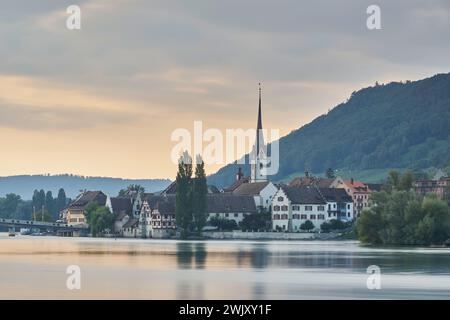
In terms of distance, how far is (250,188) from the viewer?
181 meters

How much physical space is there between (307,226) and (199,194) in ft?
62.6

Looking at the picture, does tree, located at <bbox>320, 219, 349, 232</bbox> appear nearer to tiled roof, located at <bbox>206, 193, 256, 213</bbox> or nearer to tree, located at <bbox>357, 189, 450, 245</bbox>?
tiled roof, located at <bbox>206, 193, 256, 213</bbox>

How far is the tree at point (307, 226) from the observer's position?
159500 millimetres

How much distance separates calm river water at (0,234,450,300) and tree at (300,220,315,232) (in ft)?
233

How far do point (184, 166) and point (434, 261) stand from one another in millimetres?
71906

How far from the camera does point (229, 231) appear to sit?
158 m

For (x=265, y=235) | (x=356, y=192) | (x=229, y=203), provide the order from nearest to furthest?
(x=265, y=235)
(x=229, y=203)
(x=356, y=192)

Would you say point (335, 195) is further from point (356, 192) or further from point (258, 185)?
point (356, 192)

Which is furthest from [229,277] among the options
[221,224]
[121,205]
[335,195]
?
[121,205]

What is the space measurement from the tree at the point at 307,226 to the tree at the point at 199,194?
16.9 meters

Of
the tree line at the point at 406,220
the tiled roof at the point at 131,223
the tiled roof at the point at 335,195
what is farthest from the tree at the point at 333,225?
the tree line at the point at 406,220

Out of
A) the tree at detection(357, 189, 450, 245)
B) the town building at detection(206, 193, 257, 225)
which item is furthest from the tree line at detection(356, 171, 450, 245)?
the town building at detection(206, 193, 257, 225)

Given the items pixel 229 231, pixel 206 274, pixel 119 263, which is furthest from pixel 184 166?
pixel 206 274
